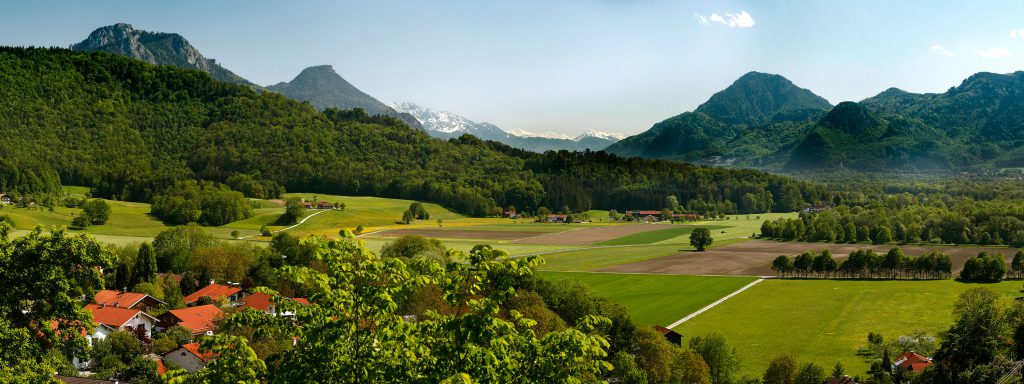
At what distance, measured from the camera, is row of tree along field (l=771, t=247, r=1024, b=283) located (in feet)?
237

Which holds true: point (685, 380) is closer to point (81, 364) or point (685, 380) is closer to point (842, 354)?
point (842, 354)

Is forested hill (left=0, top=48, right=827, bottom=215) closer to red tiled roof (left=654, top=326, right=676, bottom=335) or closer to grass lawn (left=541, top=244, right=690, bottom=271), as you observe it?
grass lawn (left=541, top=244, right=690, bottom=271)

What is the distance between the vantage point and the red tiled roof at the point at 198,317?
147 ft

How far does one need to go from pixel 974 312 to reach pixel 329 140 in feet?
543

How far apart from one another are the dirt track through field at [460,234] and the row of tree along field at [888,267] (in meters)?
44.8

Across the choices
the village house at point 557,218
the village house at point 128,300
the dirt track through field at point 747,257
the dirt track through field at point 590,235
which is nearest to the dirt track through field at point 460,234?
the dirt track through field at point 590,235

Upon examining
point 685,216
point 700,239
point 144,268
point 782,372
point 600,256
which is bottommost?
point 782,372

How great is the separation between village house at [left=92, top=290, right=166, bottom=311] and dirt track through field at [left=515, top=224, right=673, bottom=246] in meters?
59.9

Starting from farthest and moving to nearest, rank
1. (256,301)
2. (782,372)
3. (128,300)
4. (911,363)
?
(256,301), (128,300), (911,363), (782,372)

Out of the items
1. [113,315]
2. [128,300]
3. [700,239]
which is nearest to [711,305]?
[700,239]

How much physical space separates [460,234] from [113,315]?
69.4 m

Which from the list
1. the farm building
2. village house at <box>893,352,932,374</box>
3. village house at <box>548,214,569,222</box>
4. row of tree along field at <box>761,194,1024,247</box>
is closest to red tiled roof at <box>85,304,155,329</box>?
the farm building

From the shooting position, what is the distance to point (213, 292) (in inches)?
2181

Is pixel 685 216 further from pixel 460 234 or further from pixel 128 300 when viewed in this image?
pixel 128 300
